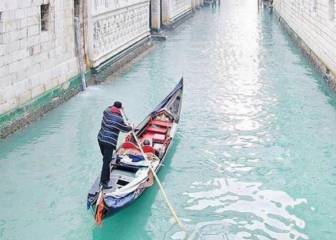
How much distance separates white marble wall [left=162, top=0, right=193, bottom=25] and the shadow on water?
22832mm

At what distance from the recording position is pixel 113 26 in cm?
1888

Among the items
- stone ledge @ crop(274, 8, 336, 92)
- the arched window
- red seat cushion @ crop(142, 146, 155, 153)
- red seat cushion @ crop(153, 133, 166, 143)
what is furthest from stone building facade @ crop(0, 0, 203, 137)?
the arched window

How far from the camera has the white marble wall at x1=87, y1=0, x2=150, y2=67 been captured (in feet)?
54.2

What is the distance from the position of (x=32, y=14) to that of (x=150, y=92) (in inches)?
173

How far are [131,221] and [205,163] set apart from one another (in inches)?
104

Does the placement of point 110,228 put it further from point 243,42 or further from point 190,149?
point 243,42

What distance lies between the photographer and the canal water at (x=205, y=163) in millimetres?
7625

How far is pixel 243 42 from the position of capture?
26734 millimetres

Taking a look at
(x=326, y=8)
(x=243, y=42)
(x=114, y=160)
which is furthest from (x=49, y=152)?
(x=243, y=42)

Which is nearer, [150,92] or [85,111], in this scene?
[85,111]

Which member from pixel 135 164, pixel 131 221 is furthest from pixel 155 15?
pixel 131 221

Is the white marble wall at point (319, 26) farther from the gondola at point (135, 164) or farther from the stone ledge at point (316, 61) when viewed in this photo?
the gondola at point (135, 164)

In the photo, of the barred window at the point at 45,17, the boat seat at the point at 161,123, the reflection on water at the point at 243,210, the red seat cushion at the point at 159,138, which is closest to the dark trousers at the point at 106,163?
the reflection on water at the point at 243,210

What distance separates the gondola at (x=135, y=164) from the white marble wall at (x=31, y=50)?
2992 millimetres
